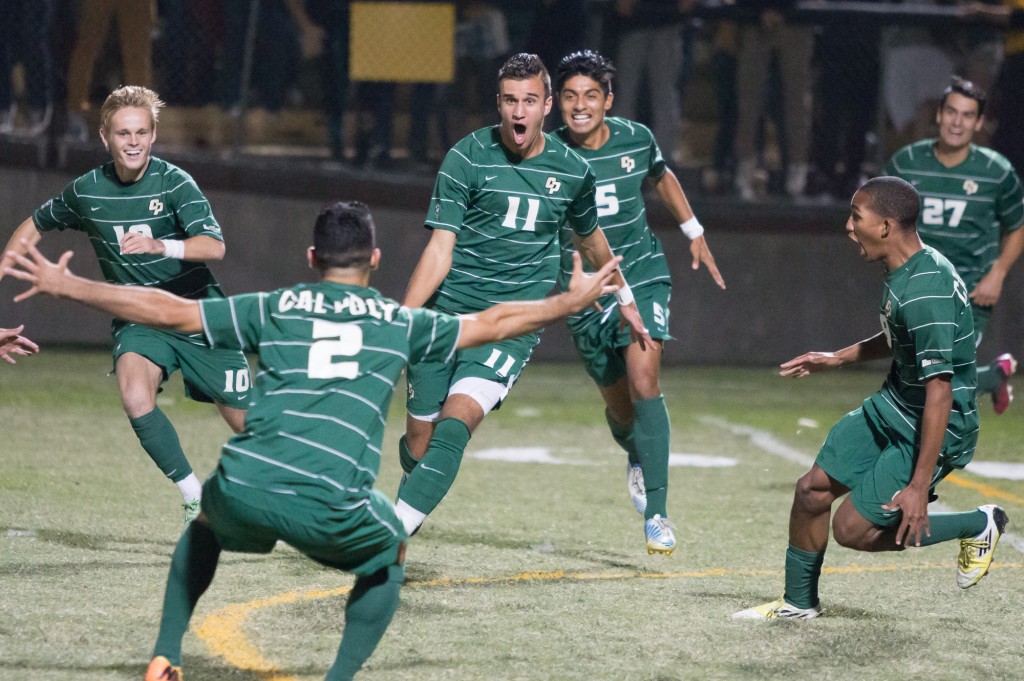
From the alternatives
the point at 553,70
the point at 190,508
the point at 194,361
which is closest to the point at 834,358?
the point at 194,361

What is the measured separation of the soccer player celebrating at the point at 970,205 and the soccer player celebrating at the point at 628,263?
6.85ft

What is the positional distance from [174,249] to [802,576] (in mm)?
2863

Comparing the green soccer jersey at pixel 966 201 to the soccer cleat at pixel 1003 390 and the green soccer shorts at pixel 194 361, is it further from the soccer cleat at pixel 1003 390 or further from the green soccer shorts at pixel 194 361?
the green soccer shorts at pixel 194 361

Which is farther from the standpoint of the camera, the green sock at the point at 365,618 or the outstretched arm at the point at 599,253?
the outstretched arm at the point at 599,253

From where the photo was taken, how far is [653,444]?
664cm

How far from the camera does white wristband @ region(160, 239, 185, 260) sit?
6.10 meters

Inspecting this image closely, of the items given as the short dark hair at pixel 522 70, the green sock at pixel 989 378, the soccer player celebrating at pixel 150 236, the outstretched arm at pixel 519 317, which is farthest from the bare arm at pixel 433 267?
the green sock at pixel 989 378

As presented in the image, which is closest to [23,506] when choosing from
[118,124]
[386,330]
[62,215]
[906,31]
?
[62,215]

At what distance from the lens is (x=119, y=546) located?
6309 mm

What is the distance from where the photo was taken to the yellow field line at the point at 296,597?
15.3ft

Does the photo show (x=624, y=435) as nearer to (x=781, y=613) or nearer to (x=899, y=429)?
(x=781, y=613)

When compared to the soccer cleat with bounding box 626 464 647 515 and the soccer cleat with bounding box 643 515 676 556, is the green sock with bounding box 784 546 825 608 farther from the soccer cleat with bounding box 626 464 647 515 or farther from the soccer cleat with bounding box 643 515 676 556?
the soccer cleat with bounding box 626 464 647 515

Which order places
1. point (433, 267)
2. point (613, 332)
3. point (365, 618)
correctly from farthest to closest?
point (613, 332) < point (433, 267) < point (365, 618)

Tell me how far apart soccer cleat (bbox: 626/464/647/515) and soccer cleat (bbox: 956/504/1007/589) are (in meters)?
1.70
